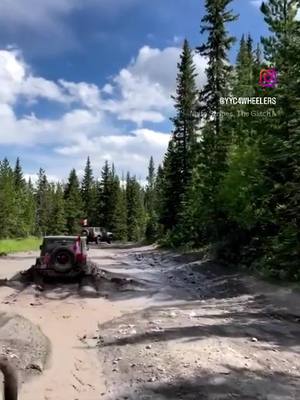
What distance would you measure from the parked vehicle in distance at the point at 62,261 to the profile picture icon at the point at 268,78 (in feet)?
43.8

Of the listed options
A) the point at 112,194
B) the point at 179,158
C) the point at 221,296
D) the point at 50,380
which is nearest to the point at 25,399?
the point at 50,380

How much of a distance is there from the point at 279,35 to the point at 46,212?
3950 inches

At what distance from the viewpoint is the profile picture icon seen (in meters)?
27.2

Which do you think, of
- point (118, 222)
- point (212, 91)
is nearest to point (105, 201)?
point (118, 222)

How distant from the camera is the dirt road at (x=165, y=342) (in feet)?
24.6

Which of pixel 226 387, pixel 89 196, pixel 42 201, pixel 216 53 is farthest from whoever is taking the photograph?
pixel 42 201

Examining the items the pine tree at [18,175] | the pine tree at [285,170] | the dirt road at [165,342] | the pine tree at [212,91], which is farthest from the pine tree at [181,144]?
the pine tree at [18,175]

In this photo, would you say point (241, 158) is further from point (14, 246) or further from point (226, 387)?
point (14, 246)

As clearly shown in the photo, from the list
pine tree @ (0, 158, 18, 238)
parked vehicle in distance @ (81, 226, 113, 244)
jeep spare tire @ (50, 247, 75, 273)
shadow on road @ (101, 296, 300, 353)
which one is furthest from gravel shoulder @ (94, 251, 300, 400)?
pine tree @ (0, 158, 18, 238)

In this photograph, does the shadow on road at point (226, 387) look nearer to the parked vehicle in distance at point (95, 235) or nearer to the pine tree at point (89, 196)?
the parked vehicle in distance at point (95, 235)

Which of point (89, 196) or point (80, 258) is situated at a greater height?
point (89, 196)

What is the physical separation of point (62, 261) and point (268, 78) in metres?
14.5

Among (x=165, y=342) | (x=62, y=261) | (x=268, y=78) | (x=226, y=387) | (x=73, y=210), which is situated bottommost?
(x=226, y=387)

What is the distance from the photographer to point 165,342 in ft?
32.3
